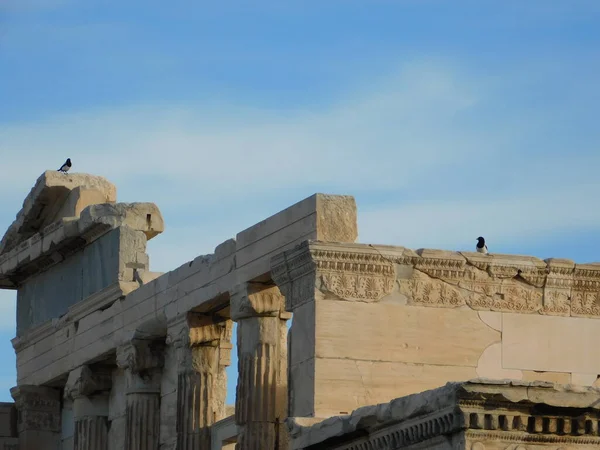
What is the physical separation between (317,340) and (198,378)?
3533 mm

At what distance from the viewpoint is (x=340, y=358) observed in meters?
20.9

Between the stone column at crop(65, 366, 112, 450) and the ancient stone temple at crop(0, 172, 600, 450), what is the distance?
0.02 metres

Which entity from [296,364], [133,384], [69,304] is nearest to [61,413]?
[69,304]

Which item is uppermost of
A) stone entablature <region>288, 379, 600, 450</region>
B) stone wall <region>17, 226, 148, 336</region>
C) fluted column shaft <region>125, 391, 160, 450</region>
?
stone wall <region>17, 226, 148, 336</region>

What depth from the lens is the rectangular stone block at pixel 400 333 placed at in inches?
824

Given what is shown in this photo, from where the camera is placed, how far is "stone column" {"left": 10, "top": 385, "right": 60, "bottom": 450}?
2869 centimetres

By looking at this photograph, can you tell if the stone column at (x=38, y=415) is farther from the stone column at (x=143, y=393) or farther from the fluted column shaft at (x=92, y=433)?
the stone column at (x=143, y=393)

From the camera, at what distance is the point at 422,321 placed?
21.3 m

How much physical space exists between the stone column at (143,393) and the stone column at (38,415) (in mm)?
3376

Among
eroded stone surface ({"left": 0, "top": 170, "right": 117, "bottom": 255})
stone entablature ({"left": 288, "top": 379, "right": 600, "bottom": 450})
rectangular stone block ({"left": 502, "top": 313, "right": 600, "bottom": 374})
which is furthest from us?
eroded stone surface ({"left": 0, "top": 170, "right": 117, "bottom": 255})

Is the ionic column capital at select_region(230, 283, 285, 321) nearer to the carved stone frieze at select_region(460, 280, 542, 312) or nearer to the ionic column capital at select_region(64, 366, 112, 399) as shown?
the carved stone frieze at select_region(460, 280, 542, 312)

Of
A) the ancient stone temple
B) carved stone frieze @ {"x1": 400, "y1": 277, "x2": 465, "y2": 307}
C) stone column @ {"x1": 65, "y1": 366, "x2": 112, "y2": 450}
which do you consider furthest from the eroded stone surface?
carved stone frieze @ {"x1": 400, "y1": 277, "x2": 465, "y2": 307}

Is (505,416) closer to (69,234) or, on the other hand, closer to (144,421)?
(144,421)

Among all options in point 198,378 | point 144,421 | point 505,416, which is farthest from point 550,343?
point 144,421
